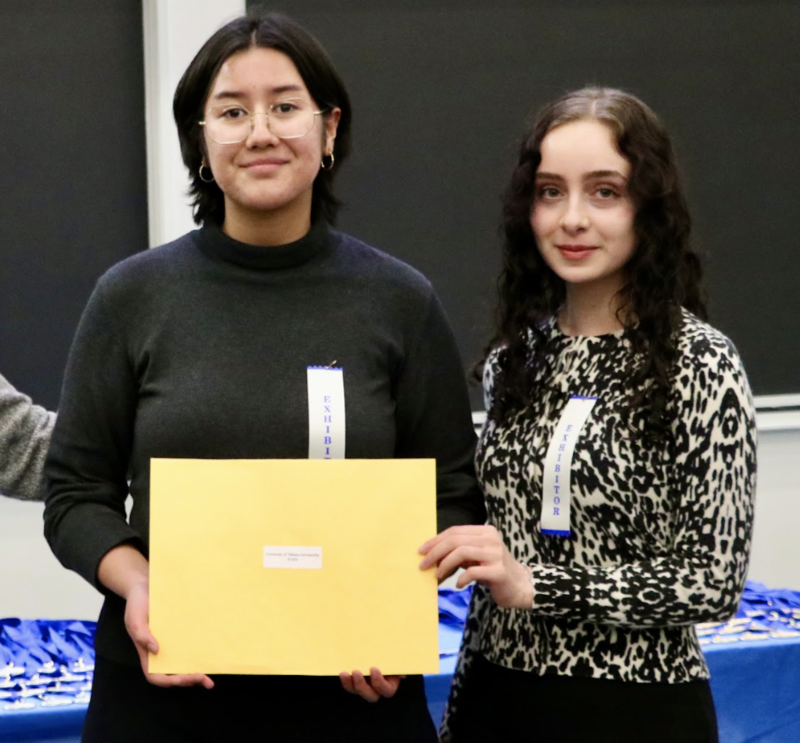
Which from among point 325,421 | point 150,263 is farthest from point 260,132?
point 325,421

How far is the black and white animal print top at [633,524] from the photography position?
147cm

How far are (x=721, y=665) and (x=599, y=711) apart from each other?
969 mm

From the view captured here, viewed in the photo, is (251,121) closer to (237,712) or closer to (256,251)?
(256,251)

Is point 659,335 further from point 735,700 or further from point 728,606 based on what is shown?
point 735,700

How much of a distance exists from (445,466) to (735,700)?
1158 mm

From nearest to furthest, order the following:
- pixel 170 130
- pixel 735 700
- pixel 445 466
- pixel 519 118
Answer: pixel 445 466, pixel 735 700, pixel 170 130, pixel 519 118

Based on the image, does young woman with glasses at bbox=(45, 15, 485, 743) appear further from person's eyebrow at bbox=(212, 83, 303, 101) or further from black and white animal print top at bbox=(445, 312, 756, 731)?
black and white animal print top at bbox=(445, 312, 756, 731)

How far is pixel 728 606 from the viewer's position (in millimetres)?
1495

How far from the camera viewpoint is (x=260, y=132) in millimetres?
1512

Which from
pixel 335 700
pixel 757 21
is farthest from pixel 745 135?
pixel 335 700

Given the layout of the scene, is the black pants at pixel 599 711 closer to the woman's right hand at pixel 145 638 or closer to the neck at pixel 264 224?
the woman's right hand at pixel 145 638

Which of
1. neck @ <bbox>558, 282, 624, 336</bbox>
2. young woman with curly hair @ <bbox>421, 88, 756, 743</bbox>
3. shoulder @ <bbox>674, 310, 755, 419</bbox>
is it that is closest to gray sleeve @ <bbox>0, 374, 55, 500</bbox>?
young woman with curly hair @ <bbox>421, 88, 756, 743</bbox>

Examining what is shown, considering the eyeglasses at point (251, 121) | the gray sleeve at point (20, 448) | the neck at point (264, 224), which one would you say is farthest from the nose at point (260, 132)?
the gray sleeve at point (20, 448)

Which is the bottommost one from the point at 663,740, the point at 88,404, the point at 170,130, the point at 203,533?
the point at 663,740
